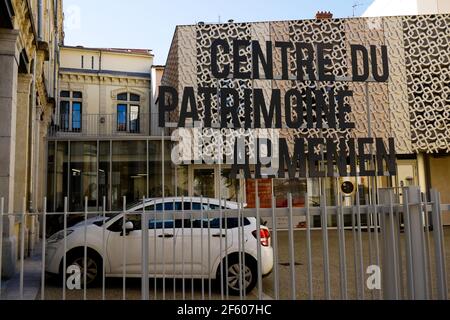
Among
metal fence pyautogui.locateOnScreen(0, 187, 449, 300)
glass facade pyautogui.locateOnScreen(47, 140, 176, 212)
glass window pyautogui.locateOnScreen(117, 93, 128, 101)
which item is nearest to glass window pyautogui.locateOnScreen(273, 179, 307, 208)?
glass facade pyautogui.locateOnScreen(47, 140, 176, 212)

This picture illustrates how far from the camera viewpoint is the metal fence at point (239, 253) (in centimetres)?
428

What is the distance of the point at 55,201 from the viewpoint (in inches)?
816

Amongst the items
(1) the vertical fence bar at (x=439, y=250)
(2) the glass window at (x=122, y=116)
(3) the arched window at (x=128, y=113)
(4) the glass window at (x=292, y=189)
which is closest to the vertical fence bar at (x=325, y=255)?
(1) the vertical fence bar at (x=439, y=250)

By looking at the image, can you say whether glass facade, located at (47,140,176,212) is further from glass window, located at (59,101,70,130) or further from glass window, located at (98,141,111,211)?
A: glass window, located at (59,101,70,130)

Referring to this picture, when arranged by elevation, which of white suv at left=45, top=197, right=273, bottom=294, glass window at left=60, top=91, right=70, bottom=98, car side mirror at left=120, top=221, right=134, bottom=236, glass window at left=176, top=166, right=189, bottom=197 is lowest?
white suv at left=45, top=197, right=273, bottom=294

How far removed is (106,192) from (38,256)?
8972mm

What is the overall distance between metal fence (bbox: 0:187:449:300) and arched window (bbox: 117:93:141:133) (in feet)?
64.3

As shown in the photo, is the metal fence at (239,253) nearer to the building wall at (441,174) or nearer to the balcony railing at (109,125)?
the building wall at (441,174)

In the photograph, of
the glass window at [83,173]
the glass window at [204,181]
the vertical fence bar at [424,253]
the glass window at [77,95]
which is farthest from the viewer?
the glass window at [77,95]

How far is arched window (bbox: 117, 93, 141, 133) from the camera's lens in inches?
1272

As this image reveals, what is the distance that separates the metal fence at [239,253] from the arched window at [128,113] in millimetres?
19603

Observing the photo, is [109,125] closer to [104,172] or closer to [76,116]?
[76,116]

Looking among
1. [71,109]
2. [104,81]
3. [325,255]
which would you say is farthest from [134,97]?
[325,255]

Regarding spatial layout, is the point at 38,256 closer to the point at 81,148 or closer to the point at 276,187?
the point at 81,148
